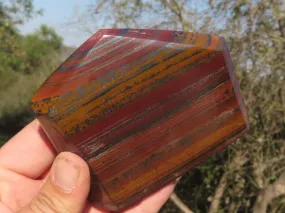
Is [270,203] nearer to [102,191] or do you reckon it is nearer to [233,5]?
[233,5]

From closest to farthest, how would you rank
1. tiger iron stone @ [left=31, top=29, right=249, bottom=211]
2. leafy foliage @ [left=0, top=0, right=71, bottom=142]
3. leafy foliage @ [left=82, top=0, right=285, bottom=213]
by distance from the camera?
tiger iron stone @ [left=31, top=29, right=249, bottom=211], leafy foliage @ [left=82, top=0, right=285, bottom=213], leafy foliage @ [left=0, top=0, right=71, bottom=142]

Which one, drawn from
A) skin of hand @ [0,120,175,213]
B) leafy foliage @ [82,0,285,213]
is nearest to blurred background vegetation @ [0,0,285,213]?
leafy foliage @ [82,0,285,213]

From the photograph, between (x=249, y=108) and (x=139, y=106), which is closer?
(x=139, y=106)

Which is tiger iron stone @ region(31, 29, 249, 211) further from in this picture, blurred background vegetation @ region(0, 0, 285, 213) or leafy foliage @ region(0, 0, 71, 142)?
leafy foliage @ region(0, 0, 71, 142)

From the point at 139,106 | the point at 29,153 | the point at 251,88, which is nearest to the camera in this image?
the point at 139,106

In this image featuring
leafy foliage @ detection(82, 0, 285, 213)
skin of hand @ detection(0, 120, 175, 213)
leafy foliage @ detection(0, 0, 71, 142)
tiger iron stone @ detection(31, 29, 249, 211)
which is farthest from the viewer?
leafy foliage @ detection(0, 0, 71, 142)

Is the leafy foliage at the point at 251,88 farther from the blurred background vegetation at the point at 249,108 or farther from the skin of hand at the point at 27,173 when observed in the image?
the skin of hand at the point at 27,173

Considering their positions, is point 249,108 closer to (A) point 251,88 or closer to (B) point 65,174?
(A) point 251,88

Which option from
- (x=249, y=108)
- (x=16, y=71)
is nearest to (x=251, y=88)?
(x=249, y=108)

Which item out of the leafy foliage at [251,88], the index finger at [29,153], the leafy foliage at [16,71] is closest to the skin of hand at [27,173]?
the index finger at [29,153]
